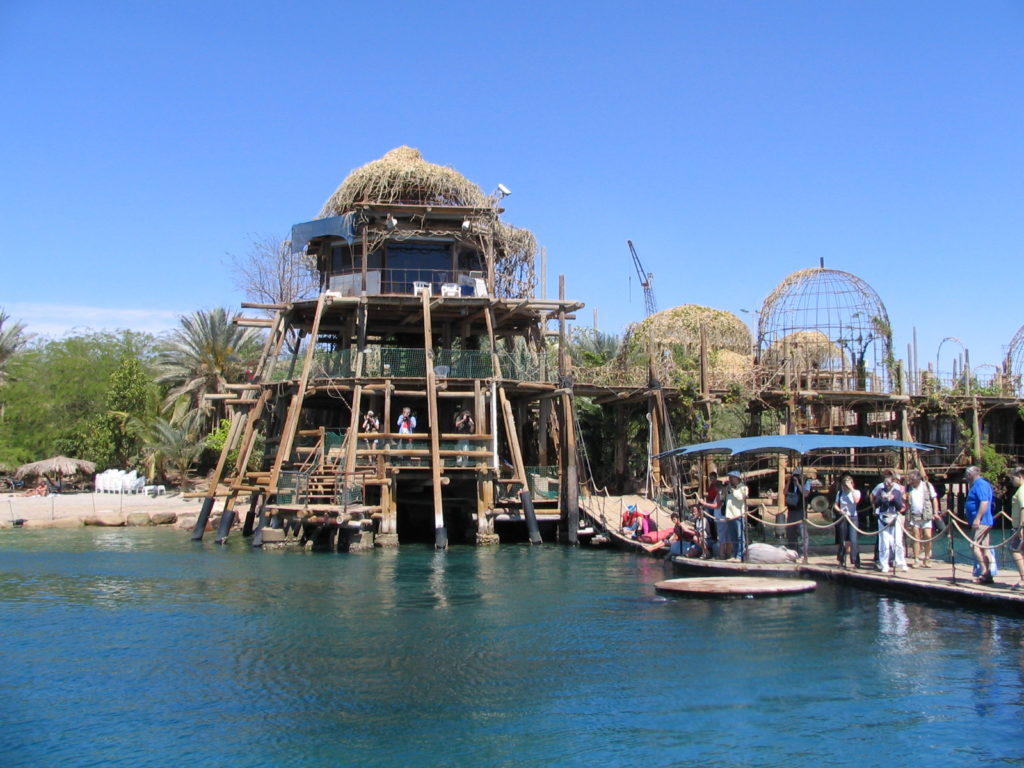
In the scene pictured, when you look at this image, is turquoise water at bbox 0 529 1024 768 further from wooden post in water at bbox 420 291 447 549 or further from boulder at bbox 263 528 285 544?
boulder at bbox 263 528 285 544

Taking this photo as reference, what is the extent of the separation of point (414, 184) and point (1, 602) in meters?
21.6

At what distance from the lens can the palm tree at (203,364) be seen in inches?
2116

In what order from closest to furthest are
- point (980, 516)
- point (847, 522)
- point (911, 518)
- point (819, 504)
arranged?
point (980, 516) < point (911, 518) < point (847, 522) < point (819, 504)

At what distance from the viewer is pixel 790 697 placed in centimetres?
1368

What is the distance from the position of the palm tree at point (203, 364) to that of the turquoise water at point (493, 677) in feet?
101

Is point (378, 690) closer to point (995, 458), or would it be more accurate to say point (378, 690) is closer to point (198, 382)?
point (995, 458)

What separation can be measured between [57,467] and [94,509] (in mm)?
7334

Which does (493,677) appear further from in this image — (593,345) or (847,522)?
(593,345)

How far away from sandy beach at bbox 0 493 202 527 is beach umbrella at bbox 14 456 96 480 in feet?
4.97

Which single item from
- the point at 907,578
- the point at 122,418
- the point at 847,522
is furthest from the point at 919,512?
the point at 122,418

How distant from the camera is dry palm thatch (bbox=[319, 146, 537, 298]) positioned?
3794 centimetres

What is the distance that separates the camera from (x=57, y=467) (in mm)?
50562

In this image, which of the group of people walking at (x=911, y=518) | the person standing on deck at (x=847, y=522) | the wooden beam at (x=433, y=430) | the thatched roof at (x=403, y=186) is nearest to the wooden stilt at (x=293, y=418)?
the wooden beam at (x=433, y=430)

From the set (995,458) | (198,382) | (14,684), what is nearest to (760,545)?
(14,684)
